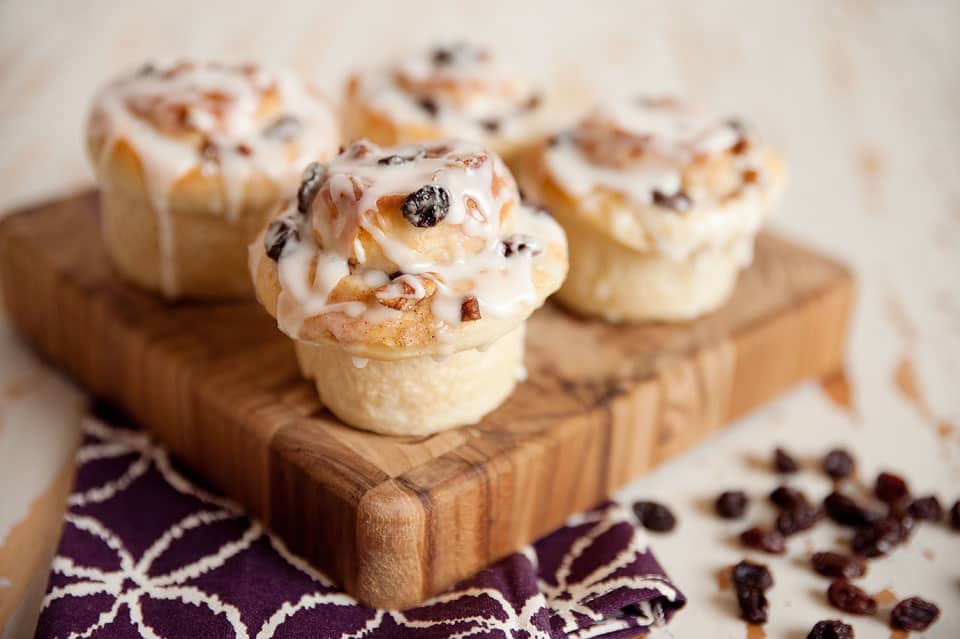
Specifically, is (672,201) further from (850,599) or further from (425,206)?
(850,599)

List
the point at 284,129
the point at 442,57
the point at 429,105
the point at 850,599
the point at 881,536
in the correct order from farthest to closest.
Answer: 1. the point at 442,57
2. the point at 429,105
3. the point at 284,129
4. the point at 881,536
5. the point at 850,599

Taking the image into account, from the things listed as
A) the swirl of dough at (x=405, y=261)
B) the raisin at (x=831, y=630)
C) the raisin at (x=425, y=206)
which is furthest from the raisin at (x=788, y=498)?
the raisin at (x=425, y=206)

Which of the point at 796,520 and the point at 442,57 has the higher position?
the point at 442,57

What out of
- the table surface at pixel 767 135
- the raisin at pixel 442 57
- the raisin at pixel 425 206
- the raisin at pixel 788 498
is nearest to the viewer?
the raisin at pixel 425 206

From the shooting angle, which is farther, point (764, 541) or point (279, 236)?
point (764, 541)

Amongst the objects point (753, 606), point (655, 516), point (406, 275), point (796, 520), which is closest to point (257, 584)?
point (406, 275)

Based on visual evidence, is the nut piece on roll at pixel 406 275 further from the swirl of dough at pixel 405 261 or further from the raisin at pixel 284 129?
the raisin at pixel 284 129

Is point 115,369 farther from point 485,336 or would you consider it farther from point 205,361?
point 485,336
